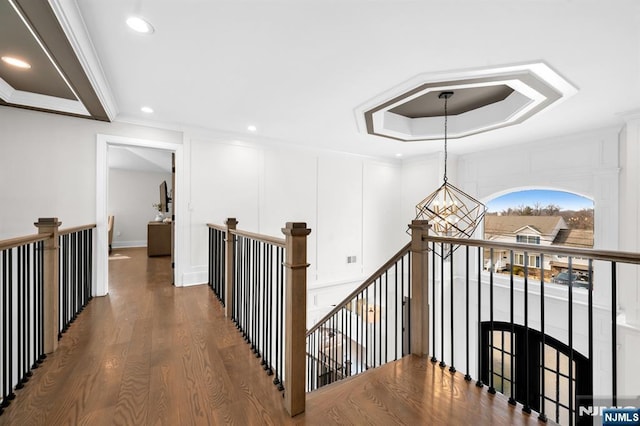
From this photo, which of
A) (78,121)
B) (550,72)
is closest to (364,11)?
(550,72)

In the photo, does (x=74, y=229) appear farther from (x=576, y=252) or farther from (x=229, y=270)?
(x=576, y=252)

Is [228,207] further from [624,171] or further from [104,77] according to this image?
[624,171]

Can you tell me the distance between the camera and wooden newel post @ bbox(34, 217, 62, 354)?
212 centimetres

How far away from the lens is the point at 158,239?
255 inches

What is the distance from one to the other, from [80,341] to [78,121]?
2.66 metres

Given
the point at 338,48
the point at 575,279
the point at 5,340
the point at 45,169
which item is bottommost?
the point at 575,279

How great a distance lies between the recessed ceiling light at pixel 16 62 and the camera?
241 cm

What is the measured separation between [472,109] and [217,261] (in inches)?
163

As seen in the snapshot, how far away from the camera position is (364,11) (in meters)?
1.82

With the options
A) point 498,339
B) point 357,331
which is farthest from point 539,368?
point 357,331

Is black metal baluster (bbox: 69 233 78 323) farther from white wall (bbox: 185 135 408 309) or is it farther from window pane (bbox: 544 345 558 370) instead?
window pane (bbox: 544 345 558 370)

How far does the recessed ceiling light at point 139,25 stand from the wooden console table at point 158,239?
17.3 feet

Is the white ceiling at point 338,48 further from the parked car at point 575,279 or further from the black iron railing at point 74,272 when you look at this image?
the parked car at point 575,279
